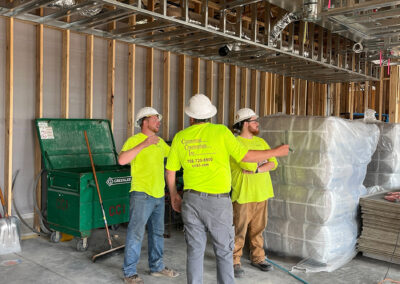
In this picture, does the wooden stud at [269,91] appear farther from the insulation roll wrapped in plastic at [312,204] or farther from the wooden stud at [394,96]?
the insulation roll wrapped in plastic at [312,204]

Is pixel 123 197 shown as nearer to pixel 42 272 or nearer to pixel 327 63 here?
pixel 42 272

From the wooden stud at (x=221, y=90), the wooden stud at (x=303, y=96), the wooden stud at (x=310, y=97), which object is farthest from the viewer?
the wooden stud at (x=310, y=97)

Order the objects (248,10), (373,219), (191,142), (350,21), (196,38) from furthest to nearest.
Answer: (248,10) → (196,38) → (350,21) → (373,219) → (191,142)

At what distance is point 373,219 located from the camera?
4172 millimetres

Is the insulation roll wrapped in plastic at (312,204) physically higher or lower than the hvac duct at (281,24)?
lower

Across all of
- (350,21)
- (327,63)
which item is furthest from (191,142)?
(327,63)

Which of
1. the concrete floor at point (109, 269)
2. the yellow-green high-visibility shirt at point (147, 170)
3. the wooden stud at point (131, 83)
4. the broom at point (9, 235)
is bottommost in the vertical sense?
the concrete floor at point (109, 269)

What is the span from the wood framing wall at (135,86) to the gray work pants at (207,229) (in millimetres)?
2814

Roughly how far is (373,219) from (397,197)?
1.17ft

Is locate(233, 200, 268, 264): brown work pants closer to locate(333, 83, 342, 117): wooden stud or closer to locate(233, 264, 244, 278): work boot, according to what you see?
locate(233, 264, 244, 278): work boot

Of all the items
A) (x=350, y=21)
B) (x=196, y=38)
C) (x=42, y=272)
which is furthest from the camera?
(x=196, y=38)

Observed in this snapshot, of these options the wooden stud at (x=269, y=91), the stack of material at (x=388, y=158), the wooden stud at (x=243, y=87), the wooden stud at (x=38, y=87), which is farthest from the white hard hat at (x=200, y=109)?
the wooden stud at (x=269, y=91)

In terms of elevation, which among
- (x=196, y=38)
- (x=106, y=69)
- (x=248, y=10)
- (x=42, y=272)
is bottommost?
(x=42, y=272)

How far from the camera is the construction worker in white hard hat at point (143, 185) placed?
335 centimetres
